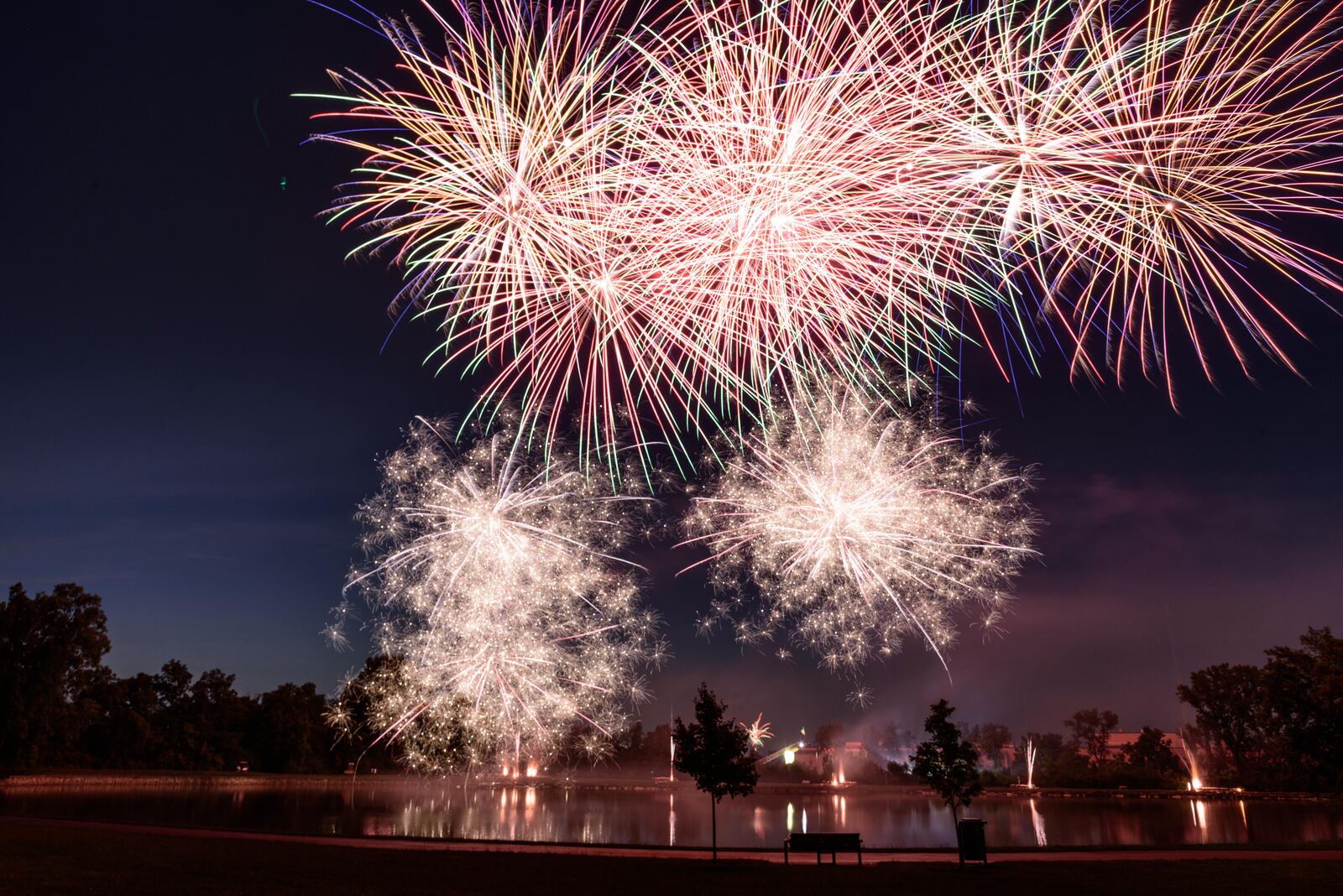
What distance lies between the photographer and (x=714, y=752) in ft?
80.1

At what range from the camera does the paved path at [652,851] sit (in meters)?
21.8

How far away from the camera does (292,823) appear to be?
31625mm

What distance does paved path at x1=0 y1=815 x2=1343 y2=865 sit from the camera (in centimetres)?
2184

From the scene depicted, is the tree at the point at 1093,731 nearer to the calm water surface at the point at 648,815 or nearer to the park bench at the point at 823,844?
the calm water surface at the point at 648,815

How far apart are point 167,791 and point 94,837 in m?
43.1

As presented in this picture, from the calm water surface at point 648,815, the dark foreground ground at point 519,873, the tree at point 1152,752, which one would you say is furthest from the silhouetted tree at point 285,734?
the tree at point 1152,752

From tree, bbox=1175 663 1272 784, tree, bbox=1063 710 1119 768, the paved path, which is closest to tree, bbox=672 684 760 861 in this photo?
the paved path

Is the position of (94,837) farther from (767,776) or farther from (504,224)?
(767,776)

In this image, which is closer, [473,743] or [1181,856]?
[1181,856]

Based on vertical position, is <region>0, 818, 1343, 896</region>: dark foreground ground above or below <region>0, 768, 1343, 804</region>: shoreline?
above

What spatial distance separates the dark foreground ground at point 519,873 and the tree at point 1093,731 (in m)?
142

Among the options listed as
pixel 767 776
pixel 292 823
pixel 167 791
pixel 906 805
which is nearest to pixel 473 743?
pixel 167 791

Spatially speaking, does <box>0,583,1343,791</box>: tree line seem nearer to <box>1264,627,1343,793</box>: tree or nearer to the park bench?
<box>1264,627,1343,793</box>: tree

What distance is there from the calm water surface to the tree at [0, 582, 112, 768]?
32.3 ft
